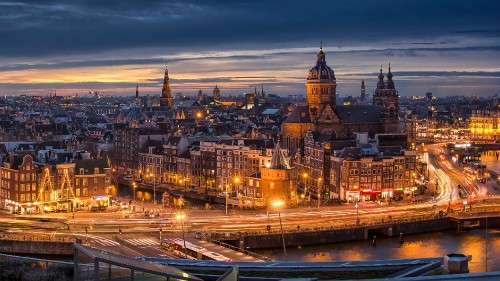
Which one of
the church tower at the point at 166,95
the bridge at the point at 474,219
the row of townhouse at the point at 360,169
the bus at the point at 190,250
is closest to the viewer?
the bus at the point at 190,250

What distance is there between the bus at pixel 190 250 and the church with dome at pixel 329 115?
29227mm

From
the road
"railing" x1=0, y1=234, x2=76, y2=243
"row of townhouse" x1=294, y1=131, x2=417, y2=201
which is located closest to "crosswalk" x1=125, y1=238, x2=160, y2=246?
the road

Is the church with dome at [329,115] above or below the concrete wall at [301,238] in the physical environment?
above

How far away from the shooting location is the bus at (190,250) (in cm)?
3411

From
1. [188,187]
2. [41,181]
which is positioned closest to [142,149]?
[188,187]

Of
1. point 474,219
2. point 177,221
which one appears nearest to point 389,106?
point 474,219

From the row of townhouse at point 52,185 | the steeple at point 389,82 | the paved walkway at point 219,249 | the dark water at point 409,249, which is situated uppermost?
the steeple at point 389,82

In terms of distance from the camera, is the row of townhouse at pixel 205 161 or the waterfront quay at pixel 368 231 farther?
the row of townhouse at pixel 205 161

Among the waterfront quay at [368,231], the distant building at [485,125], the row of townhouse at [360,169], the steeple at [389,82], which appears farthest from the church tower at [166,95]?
the waterfront quay at [368,231]

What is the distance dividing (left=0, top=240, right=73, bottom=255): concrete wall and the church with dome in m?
30.4

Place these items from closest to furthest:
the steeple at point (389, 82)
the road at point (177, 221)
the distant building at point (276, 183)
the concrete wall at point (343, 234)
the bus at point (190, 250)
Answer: the bus at point (190, 250) → the road at point (177, 221) → the concrete wall at point (343, 234) → the distant building at point (276, 183) → the steeple at point (389, 82)

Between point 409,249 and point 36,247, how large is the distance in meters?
17.7

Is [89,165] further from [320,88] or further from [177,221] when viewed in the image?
[320,88]

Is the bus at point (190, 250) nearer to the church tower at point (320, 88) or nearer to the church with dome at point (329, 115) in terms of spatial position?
the church with dome at point (329, 115)
